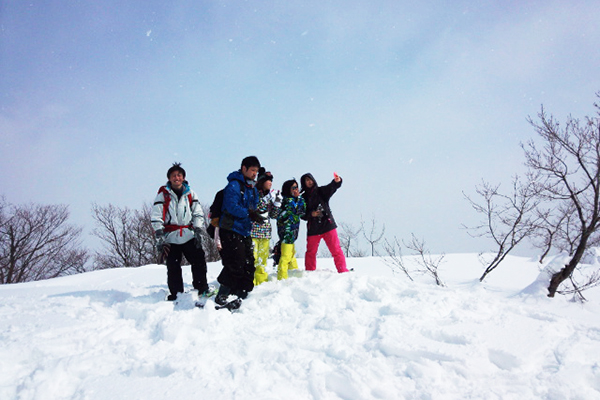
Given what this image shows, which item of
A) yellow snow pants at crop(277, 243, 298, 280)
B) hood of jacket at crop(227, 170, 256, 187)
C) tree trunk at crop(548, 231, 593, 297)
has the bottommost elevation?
tree trunk at crop(548, 231, 593, 297)

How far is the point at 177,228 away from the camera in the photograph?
419 cm

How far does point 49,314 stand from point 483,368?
4297 millimetres

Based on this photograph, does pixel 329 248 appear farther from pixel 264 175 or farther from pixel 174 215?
pixel 174 215

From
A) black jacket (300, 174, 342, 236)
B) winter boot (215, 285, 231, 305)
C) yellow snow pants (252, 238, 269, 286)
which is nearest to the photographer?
winter boot (215, 285, 231, 305)

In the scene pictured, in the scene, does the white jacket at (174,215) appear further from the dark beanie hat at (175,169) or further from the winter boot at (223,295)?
the winter boot at (223,295)

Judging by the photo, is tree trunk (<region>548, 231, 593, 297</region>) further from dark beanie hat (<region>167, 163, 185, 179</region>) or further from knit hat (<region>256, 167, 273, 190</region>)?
dark beanie hat (<region>167, 163, 185, 179</region>)

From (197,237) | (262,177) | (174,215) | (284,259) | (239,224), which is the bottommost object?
(284,259)

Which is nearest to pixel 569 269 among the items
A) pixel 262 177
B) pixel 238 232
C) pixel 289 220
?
pixel 289 220

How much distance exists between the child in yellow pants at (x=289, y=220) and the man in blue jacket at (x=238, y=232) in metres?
0.91

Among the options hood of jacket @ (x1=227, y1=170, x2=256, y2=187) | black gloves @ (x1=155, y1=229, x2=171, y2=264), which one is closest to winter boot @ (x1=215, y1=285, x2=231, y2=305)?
black gloves @ (x1=155, y1=229, x2=171, y2=264)

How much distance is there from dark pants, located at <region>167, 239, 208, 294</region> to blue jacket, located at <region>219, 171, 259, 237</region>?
0.75 m

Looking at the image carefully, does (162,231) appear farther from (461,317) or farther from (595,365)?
(595,365)

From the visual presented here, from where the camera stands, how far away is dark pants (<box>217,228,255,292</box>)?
3.87 meters

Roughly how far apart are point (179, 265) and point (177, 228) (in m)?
0.52
